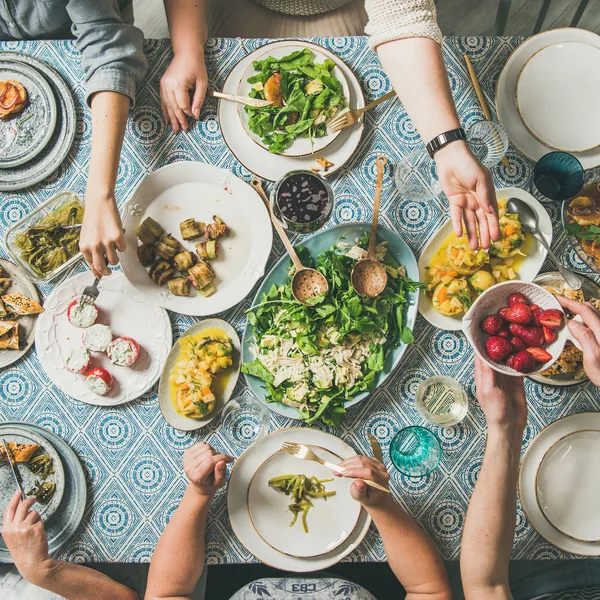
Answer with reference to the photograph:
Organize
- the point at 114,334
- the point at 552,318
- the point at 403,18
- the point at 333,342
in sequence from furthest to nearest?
the point at 114,334 < the point at 333,342 < the point at 403,18 < the point at 552,318

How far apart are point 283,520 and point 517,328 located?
0.99 meters

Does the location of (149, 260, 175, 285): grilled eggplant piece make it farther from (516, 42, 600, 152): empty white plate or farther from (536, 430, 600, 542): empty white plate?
(536, 430, 600, 542): empty white plate

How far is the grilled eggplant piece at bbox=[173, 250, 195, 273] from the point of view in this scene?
1861mm

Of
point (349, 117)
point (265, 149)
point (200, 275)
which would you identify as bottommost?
point (200, 275)

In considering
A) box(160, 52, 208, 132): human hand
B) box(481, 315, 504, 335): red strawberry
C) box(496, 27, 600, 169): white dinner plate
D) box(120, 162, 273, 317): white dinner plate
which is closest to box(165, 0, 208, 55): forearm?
box(160, 52, 208, 132): human hand

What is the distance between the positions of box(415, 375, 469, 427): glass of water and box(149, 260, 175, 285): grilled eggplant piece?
96 centimetres

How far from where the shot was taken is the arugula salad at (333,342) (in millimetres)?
1785

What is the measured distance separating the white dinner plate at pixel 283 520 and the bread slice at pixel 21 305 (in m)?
0.88

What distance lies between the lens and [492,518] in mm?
1695

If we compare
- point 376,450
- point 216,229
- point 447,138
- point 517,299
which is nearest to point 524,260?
point 517,299

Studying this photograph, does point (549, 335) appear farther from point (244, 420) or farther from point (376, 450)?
point (244, 420)

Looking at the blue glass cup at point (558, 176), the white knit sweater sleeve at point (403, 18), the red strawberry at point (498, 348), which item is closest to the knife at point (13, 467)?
the red strawberry at point (498, 348)

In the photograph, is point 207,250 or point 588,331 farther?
point 207,250

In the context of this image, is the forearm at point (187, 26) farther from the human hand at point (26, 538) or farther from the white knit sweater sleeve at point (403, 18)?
the human hand at point (26, 538)
